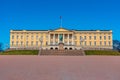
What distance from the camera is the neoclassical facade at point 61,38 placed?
93.3 metres

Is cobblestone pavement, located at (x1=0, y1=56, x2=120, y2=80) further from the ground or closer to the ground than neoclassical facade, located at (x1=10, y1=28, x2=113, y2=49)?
closer to the ground

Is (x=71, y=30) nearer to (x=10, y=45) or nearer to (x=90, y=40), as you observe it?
(x=90, y=40)

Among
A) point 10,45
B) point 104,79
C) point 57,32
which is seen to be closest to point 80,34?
point 57,32

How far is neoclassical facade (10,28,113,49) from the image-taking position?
306 feet

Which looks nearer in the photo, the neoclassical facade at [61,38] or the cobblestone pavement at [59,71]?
the cobblestone pavement at [59,71]

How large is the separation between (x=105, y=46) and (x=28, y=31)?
31536 mm

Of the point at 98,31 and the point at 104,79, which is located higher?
the point at 98,31

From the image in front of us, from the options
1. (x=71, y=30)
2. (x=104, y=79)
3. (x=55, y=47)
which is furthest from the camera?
(x=71, y=30)

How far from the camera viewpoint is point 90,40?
95000mm

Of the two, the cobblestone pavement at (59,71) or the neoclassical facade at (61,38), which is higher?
the neoclassical facade at (61,38)

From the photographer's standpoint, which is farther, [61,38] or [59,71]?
[61,38]

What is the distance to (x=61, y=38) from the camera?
9294 centimetres

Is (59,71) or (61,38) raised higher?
(61,38)

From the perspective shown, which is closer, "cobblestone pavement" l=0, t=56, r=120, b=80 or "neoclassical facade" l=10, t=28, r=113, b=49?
"cobblestone pavement" l=0, t=56, r=120, b=80
